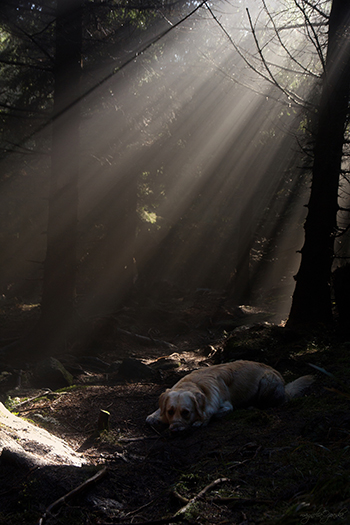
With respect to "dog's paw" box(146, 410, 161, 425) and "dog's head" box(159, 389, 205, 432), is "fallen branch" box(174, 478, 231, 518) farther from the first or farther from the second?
"dog's paw" box(146, 410, 161, 425)

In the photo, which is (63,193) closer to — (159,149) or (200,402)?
(200,402)

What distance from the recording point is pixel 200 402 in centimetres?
415

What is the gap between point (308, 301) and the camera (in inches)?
317

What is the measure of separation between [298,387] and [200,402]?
1.48 m

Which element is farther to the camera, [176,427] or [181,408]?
[181,408]

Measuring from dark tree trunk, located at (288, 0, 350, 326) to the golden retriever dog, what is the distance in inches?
131

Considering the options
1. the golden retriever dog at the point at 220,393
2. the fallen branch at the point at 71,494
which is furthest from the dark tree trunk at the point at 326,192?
the fallen branch at the point at 71,494

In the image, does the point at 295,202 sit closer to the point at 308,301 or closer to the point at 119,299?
the point at 119,299

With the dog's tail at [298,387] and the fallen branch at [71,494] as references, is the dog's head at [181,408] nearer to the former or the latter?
the dog's tail at [298,387]

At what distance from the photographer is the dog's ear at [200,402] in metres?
→ 4.10

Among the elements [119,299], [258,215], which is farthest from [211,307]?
[258,215]

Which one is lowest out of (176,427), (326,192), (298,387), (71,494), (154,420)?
(71,494)

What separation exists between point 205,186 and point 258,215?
3427 millimetres

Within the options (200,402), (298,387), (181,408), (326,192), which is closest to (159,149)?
(326,192)
